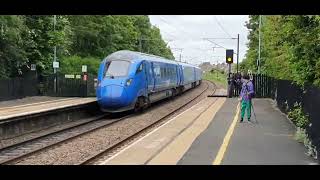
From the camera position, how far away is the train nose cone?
25.0 meters

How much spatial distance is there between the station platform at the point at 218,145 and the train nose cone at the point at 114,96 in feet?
14.8

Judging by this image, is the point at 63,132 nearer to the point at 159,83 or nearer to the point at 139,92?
the point at 139,92

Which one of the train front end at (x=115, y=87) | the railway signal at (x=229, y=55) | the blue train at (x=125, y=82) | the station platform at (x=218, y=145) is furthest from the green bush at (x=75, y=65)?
the station platform at (x=218, y=145)

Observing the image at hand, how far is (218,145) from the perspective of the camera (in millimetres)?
13867

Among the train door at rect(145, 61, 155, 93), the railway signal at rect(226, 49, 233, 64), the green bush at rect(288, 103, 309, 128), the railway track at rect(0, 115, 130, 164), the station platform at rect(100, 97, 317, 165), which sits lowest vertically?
the railway track at rect(0, 115, 130, 164)

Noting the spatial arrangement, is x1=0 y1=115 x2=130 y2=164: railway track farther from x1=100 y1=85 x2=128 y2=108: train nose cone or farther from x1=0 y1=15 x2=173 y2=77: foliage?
x1=0 y1=15 x2=173 y2=77: foliage

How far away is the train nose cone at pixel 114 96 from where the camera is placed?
24969mm

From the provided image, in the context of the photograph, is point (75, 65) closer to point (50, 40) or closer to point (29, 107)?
point (50, 40)

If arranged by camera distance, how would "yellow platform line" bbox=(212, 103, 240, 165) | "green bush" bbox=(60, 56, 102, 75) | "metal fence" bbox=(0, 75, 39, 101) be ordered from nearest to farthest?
"yellow platform line" bbox=(212, 103, 240, 165) → "metal fence" bbox=(0, 75, 39, 101) → "green bush" bbox=(60, 56, 102, 75)

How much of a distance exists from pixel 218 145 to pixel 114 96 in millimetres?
11686

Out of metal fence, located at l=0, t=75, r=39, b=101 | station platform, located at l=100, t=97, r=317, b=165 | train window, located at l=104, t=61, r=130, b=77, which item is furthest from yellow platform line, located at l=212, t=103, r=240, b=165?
metal fence, located at l=0, t=75, r=39, b=101

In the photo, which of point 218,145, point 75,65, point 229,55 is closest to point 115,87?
point 218,145

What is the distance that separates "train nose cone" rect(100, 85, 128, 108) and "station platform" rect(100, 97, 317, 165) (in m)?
4.52

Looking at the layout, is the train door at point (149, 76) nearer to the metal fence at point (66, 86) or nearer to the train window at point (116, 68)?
the train window at point (116, 68)
